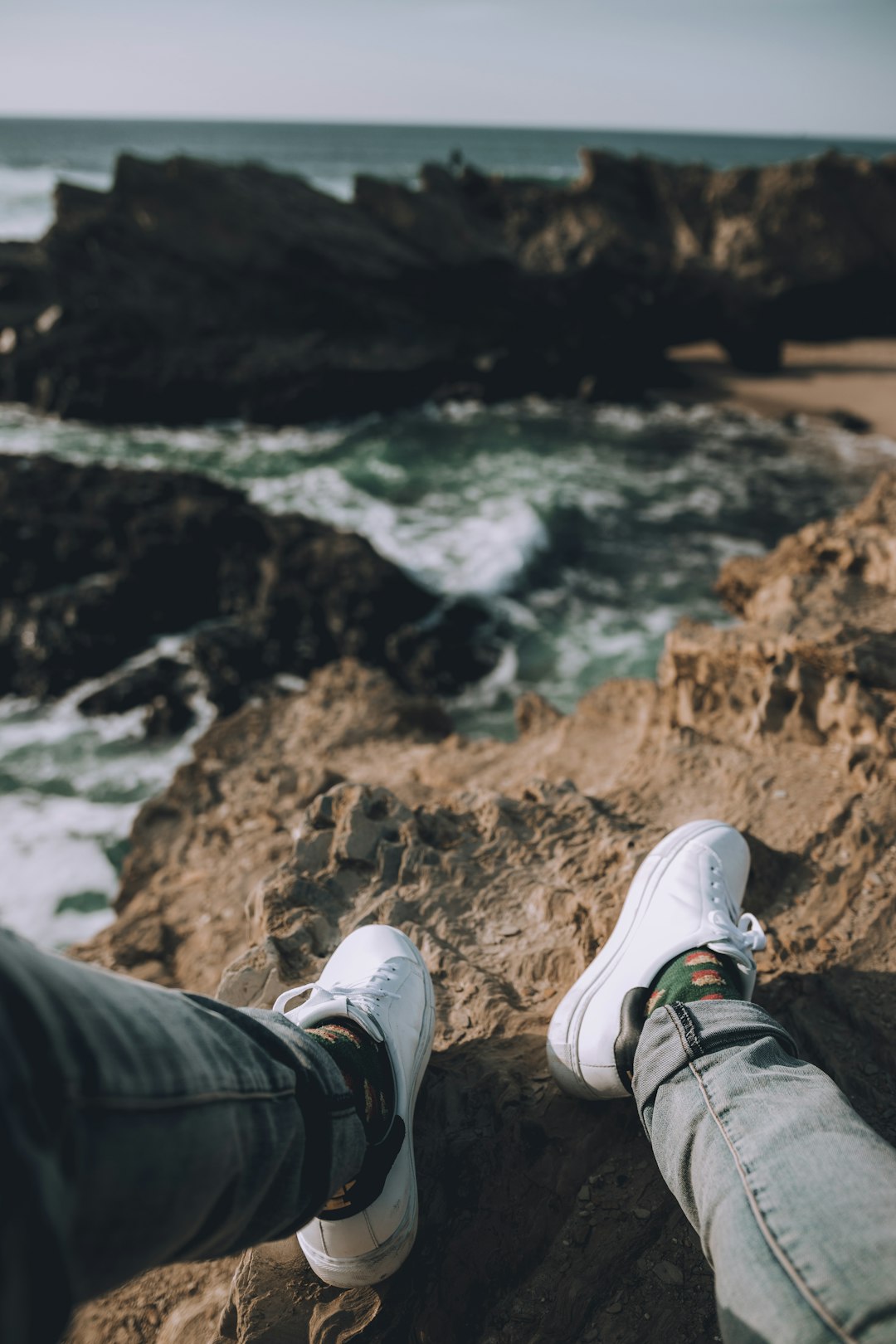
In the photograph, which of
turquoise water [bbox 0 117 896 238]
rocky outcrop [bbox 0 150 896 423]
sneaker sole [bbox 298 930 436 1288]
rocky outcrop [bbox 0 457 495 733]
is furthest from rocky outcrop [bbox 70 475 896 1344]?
turquoise water [bbox 0 117 896 238]

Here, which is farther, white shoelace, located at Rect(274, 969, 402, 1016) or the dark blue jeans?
white shoelace, located at Rect(274, 969, 402, 1016)

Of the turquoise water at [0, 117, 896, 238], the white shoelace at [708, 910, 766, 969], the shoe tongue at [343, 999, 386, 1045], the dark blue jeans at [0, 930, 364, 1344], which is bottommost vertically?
the shoe tongue at [343, 999, 386, 1045]

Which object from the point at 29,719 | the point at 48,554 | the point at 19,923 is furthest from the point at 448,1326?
the point at 48,554

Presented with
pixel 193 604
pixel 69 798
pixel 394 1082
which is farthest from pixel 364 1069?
pixel 193 604

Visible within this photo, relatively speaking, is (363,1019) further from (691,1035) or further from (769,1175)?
(769,1175)

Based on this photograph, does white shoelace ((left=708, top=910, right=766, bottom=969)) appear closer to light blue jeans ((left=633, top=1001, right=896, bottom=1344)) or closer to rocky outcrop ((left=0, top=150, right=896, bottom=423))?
light blue jeans ((left=633, top=1001, right=896, bottom=1344))

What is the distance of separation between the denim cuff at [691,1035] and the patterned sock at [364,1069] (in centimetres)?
45

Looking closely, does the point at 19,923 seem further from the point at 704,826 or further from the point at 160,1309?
the point at 704,826

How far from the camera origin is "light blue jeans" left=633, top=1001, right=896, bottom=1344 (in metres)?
0.98

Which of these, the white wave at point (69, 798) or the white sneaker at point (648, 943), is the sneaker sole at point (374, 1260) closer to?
the white sneaker at point (648, 943)

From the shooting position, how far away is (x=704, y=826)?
2.06 metres

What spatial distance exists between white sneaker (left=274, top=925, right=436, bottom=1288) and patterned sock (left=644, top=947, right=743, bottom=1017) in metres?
0.49

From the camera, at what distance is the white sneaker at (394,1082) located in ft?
4.33

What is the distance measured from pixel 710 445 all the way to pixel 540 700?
843 centimetres
